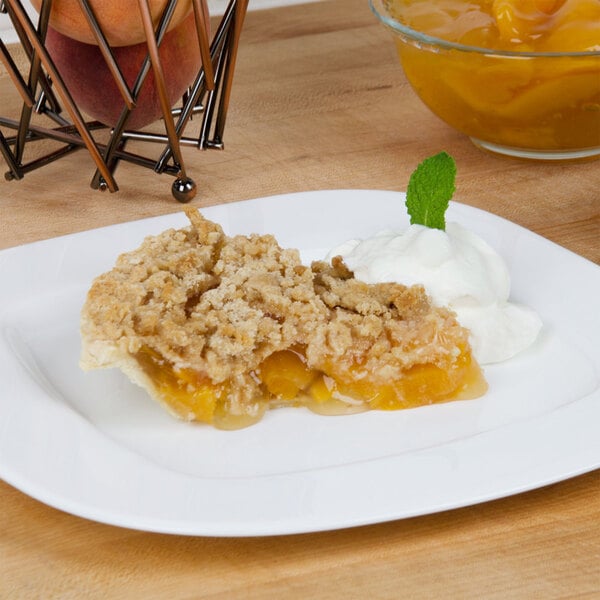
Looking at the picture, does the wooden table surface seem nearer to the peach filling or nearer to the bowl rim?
the peach filling

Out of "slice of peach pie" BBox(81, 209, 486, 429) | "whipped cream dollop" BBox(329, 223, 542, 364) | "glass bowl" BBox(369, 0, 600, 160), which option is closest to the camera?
"slice of peach pie" BBox(81, 209, 486, 429)

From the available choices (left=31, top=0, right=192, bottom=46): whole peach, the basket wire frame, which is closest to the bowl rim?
the basket wire frame

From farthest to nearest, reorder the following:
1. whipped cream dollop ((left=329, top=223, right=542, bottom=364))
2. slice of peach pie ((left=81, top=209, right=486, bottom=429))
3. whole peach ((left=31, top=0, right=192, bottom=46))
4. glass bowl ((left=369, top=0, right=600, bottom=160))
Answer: glass bowl ((left=369, top=0, right=600, bottom=160))
whole peach ((left=31, top=0, right=192, bottom=46))
whipped cream dollop ((left=329, top=223, right=542, bottom=364))
slice of peach pie ((left=81, top=209, right=486, bottom=429))

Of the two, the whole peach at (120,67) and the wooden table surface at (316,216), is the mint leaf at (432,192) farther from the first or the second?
the whole peach at (120,67)

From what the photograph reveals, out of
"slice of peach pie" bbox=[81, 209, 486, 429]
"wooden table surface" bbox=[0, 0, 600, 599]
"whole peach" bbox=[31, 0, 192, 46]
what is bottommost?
"wooden table surface" bbox=[0, 0, 600, 599]

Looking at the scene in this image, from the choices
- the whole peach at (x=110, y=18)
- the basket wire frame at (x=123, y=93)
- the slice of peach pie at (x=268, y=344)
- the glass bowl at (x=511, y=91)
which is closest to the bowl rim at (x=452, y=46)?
the glass bowl at (x=511, y=91)

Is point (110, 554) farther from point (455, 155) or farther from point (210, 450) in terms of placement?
point (455, 155)

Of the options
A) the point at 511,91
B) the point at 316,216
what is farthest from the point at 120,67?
the point at 511,91
